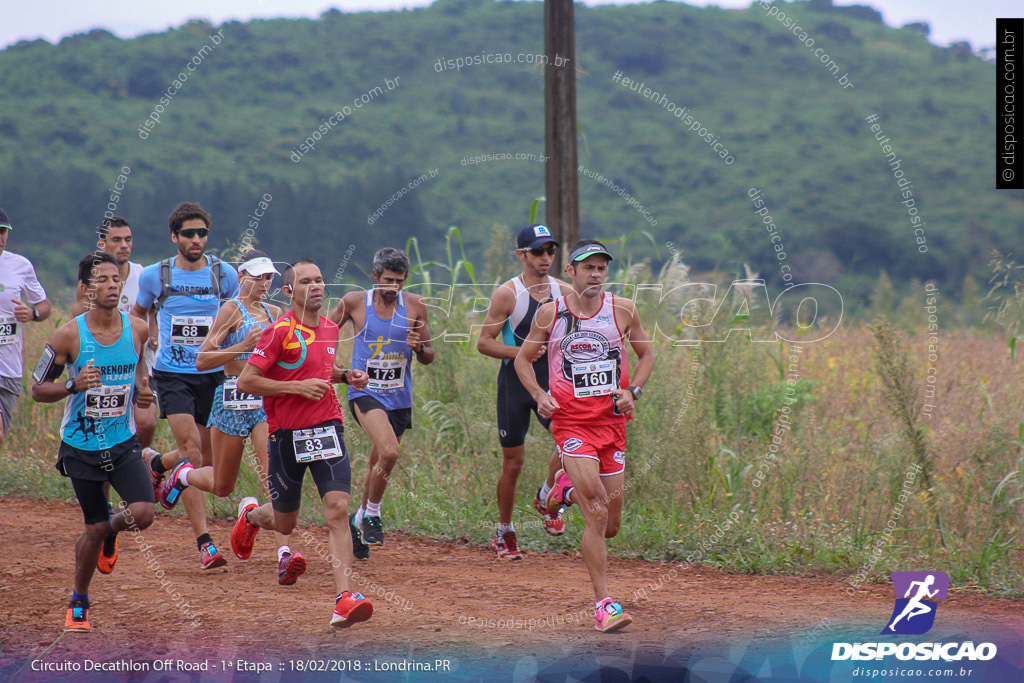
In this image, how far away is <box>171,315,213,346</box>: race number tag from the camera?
7504mm

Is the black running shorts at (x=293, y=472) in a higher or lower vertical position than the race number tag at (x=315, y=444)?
lower

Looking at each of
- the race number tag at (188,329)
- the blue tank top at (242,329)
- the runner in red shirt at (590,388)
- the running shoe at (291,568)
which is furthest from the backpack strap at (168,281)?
the runner in red shirt at (590,388)

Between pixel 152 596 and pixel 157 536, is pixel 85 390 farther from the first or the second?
pixel 157 536

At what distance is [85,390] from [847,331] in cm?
1179

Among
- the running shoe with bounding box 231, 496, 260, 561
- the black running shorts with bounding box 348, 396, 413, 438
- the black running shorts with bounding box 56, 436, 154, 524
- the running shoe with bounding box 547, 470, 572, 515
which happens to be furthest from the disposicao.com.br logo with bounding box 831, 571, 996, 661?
the black running shorts with bounding box 56, 436, 154, 524

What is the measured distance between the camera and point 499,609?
636 centimetres

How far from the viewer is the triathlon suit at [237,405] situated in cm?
715

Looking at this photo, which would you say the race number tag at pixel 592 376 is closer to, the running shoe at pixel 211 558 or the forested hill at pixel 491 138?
the running shoe at pixel 211 558

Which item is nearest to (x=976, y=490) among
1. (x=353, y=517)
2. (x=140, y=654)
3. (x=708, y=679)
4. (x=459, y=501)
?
(x=708, y=679)

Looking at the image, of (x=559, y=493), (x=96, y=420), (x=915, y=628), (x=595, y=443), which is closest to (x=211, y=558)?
(x=96, y=420)

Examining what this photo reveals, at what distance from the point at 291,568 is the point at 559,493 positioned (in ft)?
6.41

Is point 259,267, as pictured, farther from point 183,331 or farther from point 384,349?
point 384,349

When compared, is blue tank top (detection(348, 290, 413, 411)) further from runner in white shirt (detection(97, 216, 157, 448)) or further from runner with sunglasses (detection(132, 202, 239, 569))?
runner in white shirt (detection(97, 216, 157, 448))

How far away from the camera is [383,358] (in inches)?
296
